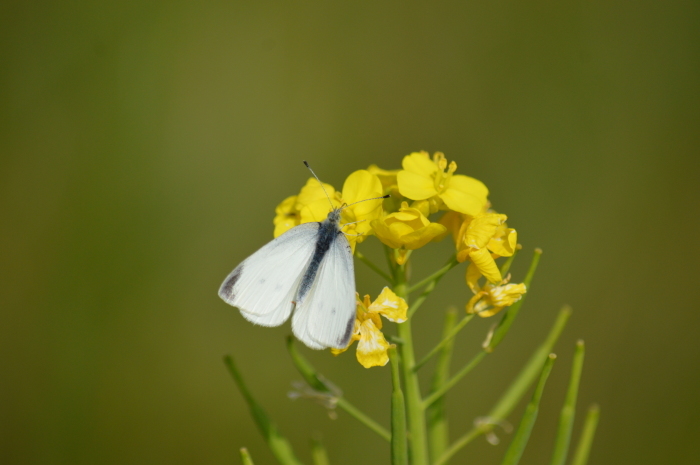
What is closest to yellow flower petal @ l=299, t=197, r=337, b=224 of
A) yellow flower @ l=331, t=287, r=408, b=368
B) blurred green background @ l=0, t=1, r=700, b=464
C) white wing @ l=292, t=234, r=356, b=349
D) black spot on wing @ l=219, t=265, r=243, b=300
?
white wing @ l=292, t=234, r=356, b=349

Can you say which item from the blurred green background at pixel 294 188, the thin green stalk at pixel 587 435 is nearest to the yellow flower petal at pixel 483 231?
the thin green stalk at pixel 587 435

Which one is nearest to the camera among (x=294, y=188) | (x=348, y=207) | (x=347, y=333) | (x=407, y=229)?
(x=347, y=333)

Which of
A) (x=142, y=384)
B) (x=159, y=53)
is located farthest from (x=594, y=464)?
(x=159, y=53)

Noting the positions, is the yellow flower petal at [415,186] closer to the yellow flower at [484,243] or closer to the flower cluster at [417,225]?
the flower cluster at [417,225]

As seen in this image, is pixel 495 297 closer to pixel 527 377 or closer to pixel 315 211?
pixel 527 377

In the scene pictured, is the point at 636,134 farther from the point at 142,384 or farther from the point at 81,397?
the point at 81,397

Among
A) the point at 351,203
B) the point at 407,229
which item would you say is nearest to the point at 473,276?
the point at 407,229

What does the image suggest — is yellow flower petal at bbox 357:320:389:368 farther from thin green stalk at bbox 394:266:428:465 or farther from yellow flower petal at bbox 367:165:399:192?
yellow flower petal at bbox 367:165:399:192
